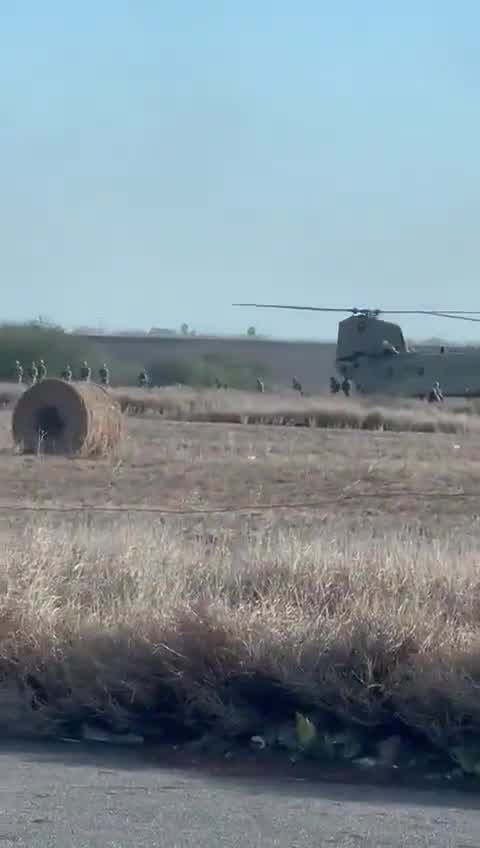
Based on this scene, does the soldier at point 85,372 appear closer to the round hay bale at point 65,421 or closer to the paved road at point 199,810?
the round hay bale at point 65,421

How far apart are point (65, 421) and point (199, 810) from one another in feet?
81.3

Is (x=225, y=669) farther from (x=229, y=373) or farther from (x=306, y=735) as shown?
(x=229, y=373)

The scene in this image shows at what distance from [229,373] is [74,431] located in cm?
6693

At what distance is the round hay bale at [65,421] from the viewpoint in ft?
102

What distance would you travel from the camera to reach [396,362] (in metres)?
59.7

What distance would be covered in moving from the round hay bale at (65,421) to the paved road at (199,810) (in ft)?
75.5

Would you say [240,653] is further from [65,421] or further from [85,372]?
[85,372]

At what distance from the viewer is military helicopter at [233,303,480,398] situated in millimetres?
58906

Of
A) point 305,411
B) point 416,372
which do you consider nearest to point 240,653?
point 305,411

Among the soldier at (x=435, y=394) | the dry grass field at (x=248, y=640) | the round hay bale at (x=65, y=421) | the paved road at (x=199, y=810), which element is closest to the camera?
the paved road at (x=199, y=810)

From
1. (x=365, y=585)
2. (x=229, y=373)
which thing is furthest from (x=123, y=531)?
(x=229, y=373)

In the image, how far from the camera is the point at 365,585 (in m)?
10.6

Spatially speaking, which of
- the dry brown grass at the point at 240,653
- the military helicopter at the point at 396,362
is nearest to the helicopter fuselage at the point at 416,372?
the military helicopter at the point at 396,362

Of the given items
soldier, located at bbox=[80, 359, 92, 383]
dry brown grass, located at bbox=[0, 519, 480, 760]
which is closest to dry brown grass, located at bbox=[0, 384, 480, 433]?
soldier, located at bbox=[80, 359, 92, 383]
